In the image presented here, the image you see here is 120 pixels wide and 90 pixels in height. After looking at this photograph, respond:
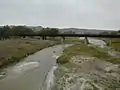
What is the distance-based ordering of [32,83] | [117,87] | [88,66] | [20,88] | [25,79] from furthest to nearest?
1. [88,66]
2. [25,79]
3. [32,83]
4. [20,88]
5. [117,87]

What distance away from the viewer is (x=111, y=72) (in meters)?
25.5

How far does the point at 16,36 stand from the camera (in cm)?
10038

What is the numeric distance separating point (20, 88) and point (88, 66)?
9.95m

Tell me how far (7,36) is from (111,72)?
80987 mm

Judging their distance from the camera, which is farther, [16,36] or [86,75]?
[16,36]

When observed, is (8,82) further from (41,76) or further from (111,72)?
(111,72)

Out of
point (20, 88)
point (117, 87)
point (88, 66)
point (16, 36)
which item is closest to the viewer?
point (117, 87)

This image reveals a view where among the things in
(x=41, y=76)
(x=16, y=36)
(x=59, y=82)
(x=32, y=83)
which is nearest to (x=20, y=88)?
(x=32, y=83)

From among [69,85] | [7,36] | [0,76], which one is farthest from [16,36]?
[69,85]

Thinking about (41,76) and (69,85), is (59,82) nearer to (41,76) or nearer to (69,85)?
(69,85)

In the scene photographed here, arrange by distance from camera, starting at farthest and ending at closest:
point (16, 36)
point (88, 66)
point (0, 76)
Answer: point (16, 36)
point (88, 66)
point (0, 76)

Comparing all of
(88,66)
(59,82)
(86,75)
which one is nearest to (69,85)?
(59,82)

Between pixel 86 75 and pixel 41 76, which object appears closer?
pixel 86 75

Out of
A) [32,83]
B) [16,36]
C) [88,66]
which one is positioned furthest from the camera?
[16,36]
